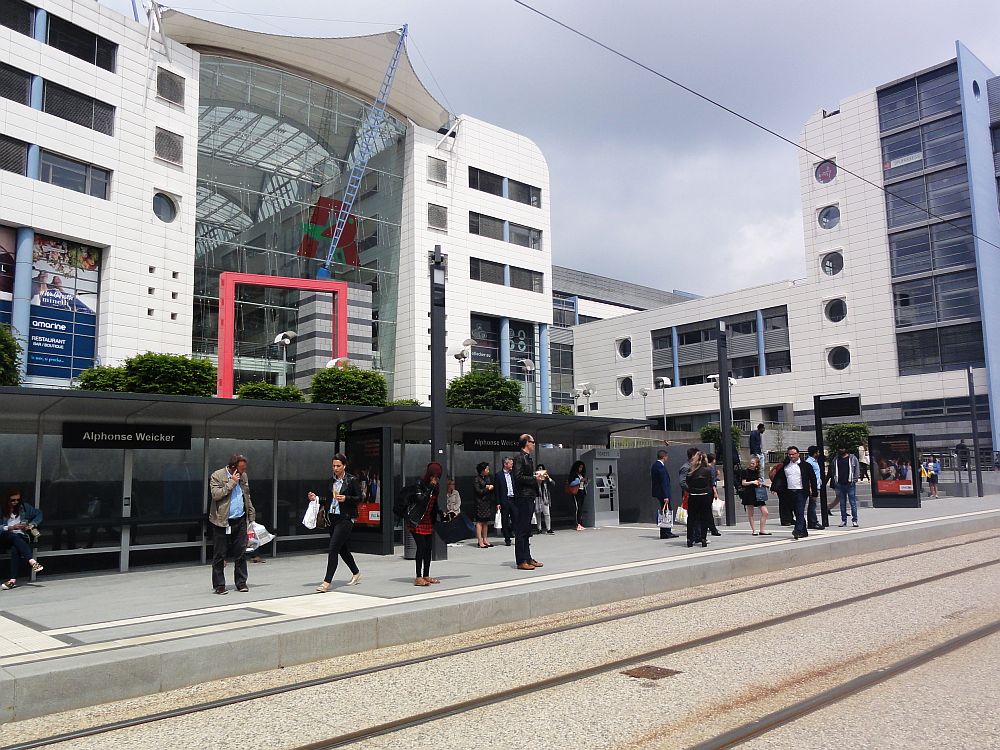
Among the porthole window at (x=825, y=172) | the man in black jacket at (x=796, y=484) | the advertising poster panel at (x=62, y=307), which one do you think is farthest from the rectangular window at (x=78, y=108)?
the porthole window at (x=825, y=172)

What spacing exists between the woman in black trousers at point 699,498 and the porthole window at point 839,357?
5898 cm

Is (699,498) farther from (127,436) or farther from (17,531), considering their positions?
(17,531)

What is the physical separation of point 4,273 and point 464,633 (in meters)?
34.1

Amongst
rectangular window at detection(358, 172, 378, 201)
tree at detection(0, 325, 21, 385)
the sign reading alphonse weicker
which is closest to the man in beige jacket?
the sign reading alphonse weicker

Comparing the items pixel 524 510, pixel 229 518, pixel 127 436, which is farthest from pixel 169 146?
pixel 524 510

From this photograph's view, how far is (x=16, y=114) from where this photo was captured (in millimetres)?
35094

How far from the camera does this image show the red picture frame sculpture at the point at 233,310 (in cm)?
3500

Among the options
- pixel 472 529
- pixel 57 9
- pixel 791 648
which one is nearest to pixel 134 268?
pixel 57 9

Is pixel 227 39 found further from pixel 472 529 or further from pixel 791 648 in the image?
pixel 791 648

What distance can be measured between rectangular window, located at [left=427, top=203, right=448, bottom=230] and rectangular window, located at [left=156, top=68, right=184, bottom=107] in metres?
16.9

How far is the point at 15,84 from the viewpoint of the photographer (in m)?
35.5

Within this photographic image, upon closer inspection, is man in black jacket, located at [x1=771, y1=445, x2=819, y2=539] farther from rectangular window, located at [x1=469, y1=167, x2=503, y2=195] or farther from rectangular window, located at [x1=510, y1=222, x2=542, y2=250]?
rectangular window, located at [x1=469, y1=167, x2=503, y2=195]

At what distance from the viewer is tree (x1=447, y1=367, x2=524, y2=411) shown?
41.1m

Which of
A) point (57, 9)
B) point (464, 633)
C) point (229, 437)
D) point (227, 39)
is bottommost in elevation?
point (464, 633)
